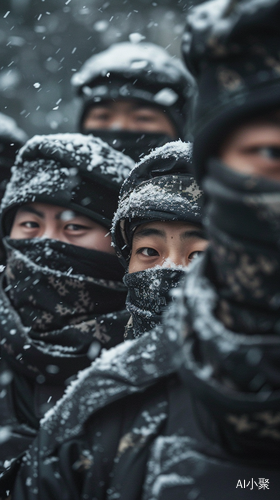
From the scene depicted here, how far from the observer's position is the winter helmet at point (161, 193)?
84.1 inches

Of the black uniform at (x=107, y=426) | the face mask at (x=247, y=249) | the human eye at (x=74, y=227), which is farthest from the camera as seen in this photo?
the human eye at (x=74, y=227)

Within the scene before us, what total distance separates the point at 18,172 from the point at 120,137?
4.40ft

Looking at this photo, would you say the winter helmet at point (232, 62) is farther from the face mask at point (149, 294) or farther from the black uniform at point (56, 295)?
the black uniform at point (56, 295)

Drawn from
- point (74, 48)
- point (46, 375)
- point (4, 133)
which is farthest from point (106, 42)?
point (46, 375)

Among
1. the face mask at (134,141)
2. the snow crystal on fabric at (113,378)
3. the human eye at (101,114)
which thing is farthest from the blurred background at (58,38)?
the snow crystal on fabric at (113,378)

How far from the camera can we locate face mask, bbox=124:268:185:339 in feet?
6.79

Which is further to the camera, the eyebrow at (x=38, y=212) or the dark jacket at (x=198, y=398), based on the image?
the eyebrow at (x=38, y=212)

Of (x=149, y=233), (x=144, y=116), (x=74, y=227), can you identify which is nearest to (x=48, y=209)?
(x=74, y=227)

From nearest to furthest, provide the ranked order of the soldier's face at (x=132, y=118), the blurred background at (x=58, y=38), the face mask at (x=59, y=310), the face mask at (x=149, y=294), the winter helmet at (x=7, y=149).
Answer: the face mask at (x=149, y=294) → the face mask at (x=59, y=310) → the winter helmet at (x=7, y=149) → the soldier's face at (x=132, y=118) → the blurred background at (x=58, y=38)

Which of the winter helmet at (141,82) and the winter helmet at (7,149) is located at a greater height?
the winter helmet at (141,82)

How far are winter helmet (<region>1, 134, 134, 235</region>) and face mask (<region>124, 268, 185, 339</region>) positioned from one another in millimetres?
698

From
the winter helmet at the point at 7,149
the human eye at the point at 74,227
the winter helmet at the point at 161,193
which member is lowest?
Result: the winter helmet at the point at 161,193

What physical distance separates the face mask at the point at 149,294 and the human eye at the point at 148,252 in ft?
0.31

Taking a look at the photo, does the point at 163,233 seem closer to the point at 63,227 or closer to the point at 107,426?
the point at 63,227
